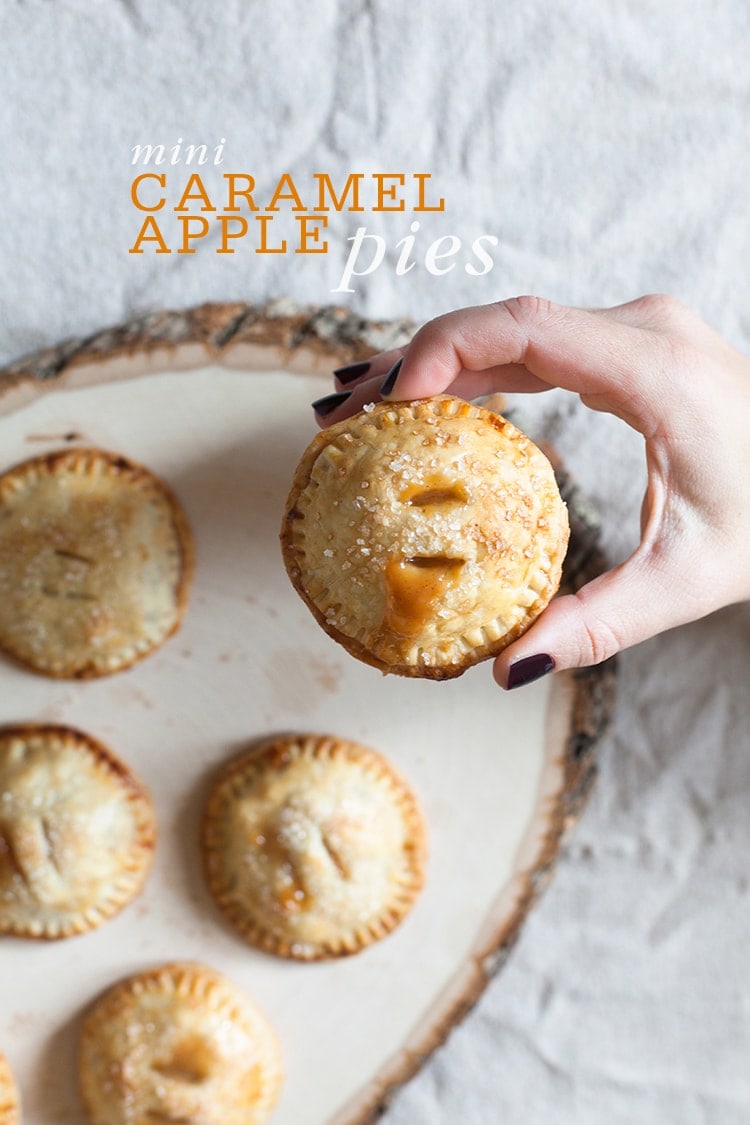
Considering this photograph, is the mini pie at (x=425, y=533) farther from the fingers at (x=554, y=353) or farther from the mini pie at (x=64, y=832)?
the mini pie at (x=64, y=832)

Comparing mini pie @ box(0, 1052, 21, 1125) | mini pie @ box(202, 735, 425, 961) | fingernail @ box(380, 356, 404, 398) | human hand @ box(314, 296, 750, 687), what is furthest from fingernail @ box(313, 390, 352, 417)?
mini pie @ box(0, 1052, 21, 1125)

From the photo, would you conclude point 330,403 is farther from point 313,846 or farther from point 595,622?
point 313,846

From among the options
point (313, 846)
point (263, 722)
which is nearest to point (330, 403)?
point (263, 722)

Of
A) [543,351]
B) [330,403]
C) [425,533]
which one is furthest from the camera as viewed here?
[330,403]

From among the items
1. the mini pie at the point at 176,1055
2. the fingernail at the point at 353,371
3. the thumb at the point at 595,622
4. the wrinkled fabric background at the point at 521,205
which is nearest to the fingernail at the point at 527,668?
the thumb at the point at 595,622

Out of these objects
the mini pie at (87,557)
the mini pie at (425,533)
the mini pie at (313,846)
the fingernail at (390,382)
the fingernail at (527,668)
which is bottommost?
the mini pie at (313,846)

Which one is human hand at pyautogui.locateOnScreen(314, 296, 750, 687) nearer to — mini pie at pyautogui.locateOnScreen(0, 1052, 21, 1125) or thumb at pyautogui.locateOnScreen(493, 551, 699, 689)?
thumb at pyautogui.locateOnScreen(493, 551, 699, 689)
